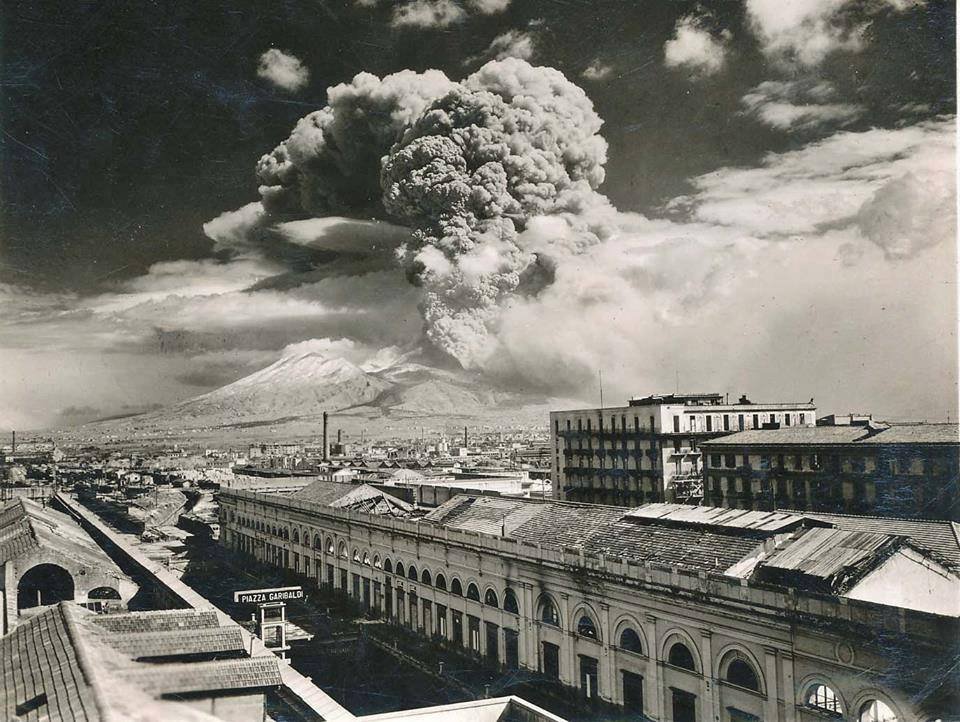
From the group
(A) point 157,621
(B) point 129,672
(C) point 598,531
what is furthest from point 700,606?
(B) point 129,672

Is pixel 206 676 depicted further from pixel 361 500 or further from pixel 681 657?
pixel 361 500

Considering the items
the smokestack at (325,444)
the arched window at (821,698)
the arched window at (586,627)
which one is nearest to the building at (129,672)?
the arched window at (821,698)

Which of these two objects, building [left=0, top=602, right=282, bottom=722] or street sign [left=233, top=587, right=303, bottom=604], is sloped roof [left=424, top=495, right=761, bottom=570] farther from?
building [left=0, top=602, right=282, bottom=722]

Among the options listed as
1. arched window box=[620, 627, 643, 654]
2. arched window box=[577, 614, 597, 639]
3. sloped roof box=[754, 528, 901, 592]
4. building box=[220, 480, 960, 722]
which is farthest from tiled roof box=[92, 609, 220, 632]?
sloped roof box=[754, 528, 901, 592]

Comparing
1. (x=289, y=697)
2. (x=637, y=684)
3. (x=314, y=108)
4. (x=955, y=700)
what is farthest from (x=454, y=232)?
(x=955, y=700)

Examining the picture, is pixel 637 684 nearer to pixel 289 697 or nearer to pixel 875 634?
pixel 875 634

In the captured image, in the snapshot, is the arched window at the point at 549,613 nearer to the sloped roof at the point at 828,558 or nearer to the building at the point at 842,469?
the sloped roof at the point at 828,558

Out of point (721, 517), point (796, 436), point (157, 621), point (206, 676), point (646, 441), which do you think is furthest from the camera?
point (646, 441)
